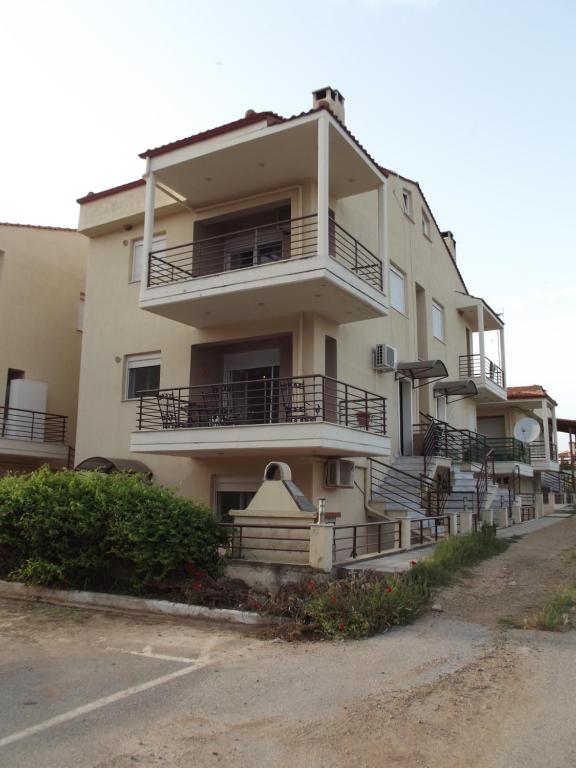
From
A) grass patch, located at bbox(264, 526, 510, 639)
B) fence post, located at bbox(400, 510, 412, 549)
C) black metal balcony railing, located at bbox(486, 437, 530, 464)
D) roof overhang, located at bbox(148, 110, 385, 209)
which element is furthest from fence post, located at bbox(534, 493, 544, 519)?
grass patch, located at bbox(264, 526, 510, 639)

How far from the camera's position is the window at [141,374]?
16.6 metres

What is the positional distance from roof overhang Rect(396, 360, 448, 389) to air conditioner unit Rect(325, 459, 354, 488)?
15.6 ft

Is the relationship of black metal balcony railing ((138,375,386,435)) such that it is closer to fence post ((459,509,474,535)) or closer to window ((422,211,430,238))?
fence post ((459,509,474,535))

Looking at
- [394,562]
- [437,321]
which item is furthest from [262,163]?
[437,321]

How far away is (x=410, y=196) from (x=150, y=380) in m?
10.5

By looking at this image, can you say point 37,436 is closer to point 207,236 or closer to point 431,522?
point 207,236

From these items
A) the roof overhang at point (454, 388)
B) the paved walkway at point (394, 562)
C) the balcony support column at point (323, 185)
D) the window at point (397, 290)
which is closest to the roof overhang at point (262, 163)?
the balcony support column at point (323, 185)

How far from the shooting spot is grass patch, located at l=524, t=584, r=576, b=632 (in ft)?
25.2

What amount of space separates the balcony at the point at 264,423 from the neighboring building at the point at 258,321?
0.14 feet

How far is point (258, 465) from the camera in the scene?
47.4 feet

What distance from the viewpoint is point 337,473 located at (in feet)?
45.2

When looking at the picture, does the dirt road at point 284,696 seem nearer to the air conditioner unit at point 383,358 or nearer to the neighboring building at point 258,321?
the neighboring building at point 258,321

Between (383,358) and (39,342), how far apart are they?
10527 mm

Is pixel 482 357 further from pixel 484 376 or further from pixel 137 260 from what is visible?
pixel 137 260
